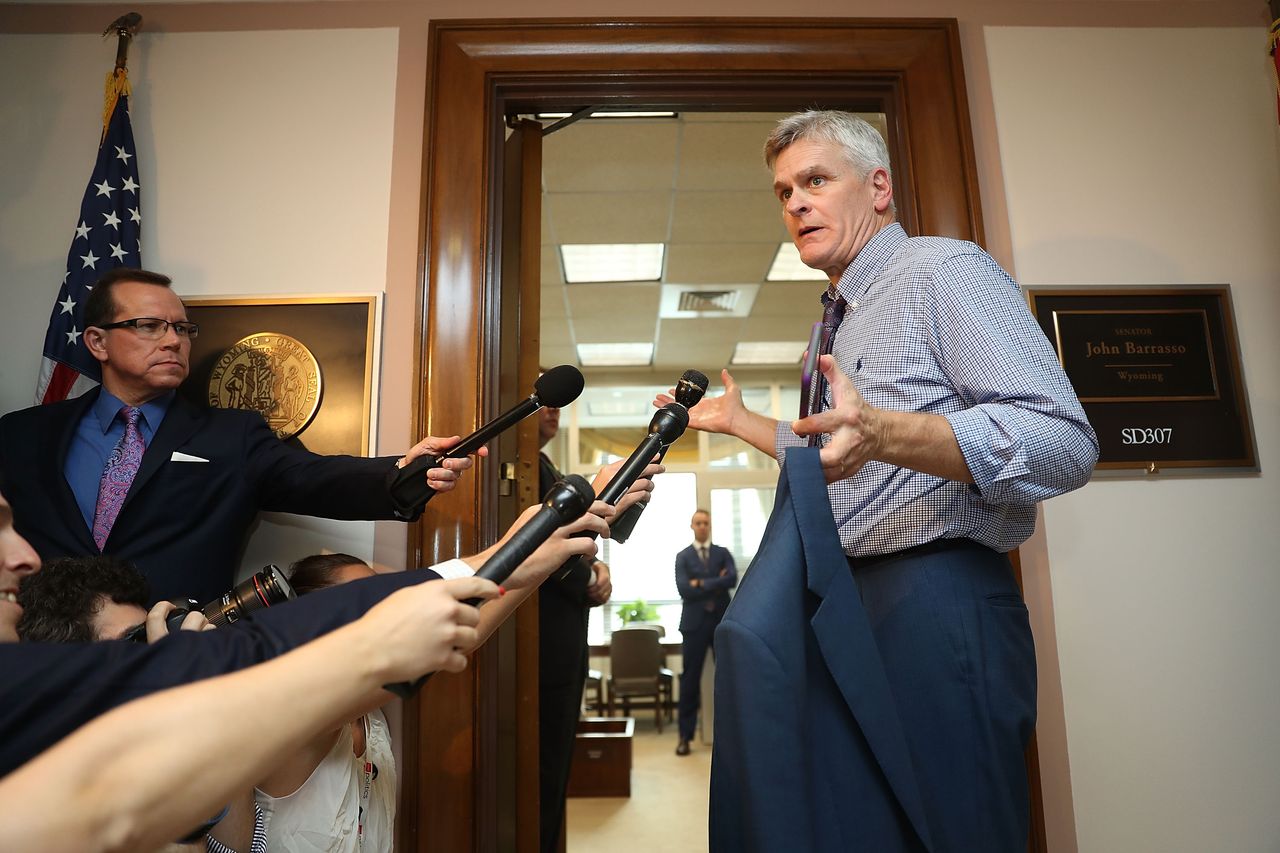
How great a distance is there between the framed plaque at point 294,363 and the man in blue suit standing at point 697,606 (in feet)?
16.1

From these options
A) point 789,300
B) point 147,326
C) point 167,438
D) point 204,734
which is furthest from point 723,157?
point 204,734

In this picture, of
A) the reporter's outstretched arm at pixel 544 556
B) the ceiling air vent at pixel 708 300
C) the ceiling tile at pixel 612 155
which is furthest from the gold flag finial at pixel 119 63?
the ceiling air vent at pixel 708 300

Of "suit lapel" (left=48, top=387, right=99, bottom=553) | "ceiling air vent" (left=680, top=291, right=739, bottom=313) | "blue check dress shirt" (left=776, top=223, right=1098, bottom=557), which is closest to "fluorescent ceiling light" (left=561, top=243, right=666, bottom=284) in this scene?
"ceiling air vent" (left=680, top=291, right=739, bottom=313)

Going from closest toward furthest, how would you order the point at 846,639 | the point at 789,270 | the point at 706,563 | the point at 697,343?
the point at 846,639, the point at 789,270, the point at 706,563, the point at 697,343

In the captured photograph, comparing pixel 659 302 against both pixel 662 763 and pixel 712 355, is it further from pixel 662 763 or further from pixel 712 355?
pixel 662 763

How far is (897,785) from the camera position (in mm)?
A: 1264

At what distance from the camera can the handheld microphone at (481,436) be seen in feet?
5.38

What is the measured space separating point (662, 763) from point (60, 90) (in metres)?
5.38

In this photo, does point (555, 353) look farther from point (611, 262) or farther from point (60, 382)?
point (60, 382)

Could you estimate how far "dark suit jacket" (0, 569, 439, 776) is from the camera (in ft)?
2.76

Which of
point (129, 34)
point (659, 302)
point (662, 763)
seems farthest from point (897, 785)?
point (659, 302)

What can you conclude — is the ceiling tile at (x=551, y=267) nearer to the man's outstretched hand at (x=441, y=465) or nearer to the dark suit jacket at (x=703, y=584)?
Result: the dark suit jacket at (x=703, y=584)

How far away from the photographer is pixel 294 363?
255cm

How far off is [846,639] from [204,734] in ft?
2.79
